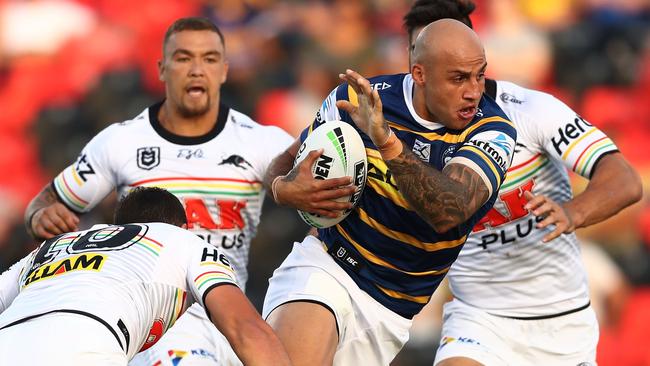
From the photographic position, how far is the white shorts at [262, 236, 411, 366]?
5125 mm

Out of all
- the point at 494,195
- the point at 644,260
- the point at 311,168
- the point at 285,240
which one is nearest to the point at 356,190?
the point at 311,168

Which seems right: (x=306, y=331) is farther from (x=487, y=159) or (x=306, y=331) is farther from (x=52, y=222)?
(x=52, y=222)

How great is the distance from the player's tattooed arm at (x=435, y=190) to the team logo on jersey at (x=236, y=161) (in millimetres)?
1796

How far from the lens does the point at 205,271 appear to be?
443cm

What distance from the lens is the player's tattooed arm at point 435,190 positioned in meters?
4.57

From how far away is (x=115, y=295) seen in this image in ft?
14.0

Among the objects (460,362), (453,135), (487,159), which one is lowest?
(460,362)

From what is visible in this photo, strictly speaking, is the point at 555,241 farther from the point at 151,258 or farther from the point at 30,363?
the point at 30,363

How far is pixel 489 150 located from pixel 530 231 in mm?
1328

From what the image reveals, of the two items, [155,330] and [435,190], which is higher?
[435,190]

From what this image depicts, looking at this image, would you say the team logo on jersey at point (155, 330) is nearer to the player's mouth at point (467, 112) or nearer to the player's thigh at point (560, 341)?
the player's mouth at point (467, 112)

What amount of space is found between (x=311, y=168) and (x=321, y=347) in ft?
2.78

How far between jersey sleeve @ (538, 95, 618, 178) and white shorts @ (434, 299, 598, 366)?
0.94 metres

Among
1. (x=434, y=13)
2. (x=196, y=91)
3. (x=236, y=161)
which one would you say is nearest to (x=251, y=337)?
(x=236, y=161)
